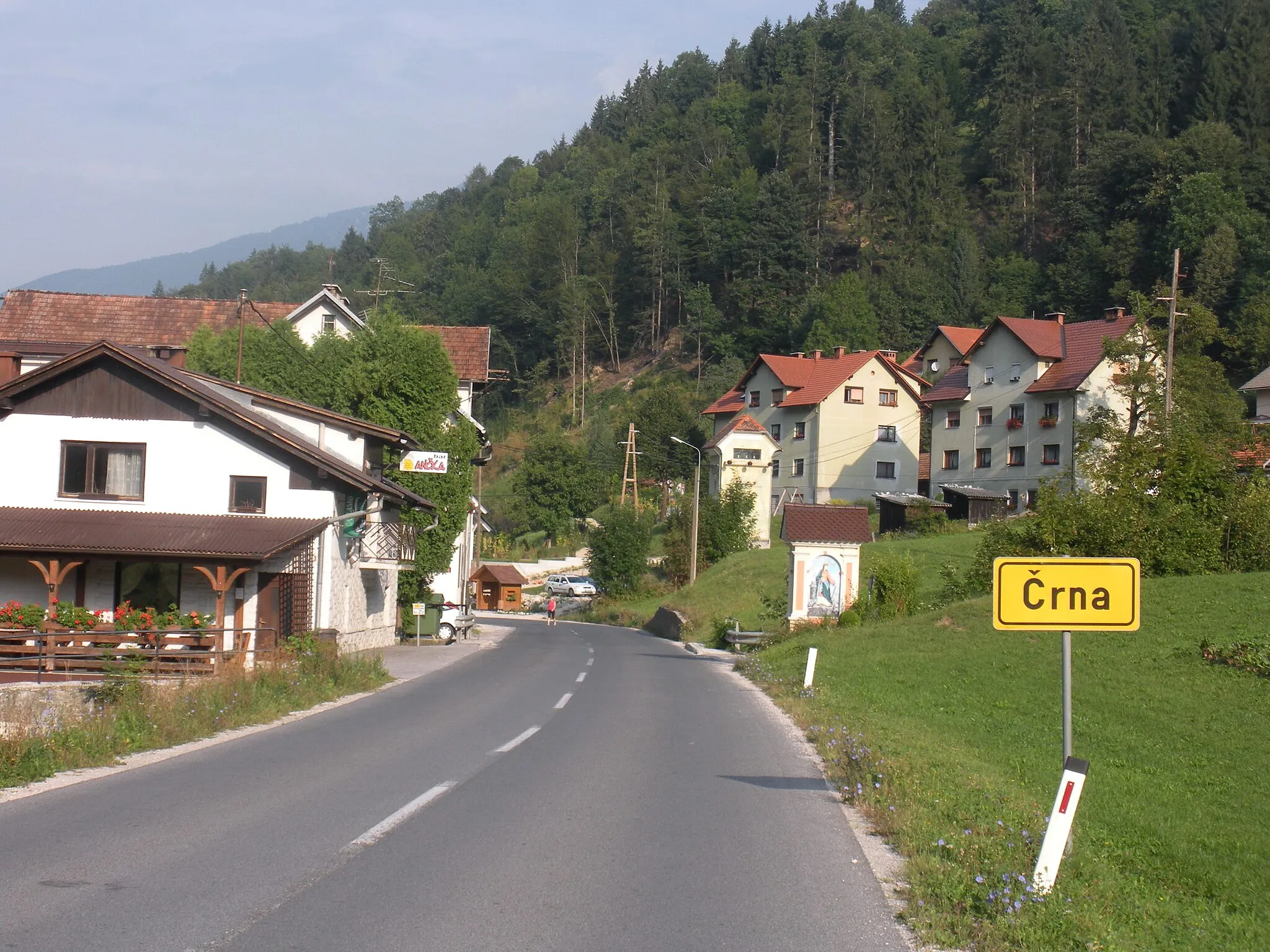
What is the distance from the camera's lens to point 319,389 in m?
Result: 40.4

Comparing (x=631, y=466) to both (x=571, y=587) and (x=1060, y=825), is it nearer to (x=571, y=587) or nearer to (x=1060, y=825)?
(x=571, y=587)

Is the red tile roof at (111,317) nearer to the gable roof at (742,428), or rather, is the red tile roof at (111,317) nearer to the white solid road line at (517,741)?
the gable roof at (742,428)

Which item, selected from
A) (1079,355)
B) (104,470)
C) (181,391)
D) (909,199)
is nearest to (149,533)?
(104,470)

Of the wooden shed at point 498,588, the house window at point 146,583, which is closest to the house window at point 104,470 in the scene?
the house window at point 146,583

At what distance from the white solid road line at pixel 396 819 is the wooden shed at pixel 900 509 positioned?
5200 cm

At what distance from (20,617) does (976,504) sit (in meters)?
48.4

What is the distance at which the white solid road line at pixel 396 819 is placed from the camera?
827 centimetres

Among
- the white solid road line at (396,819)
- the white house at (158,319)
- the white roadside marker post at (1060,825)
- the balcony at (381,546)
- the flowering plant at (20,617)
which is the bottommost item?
the white solid road line at (396,819)

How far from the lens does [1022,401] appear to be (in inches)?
2525

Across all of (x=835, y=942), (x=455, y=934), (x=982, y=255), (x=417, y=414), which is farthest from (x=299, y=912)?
(x=982, y=255)

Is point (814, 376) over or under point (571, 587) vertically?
over

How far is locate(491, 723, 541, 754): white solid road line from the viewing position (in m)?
13.5

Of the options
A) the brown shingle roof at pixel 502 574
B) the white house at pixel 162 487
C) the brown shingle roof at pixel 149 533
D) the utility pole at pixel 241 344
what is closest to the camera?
the brown shingle roof at pixel 149 533

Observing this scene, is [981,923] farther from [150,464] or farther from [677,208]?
[677,208]
